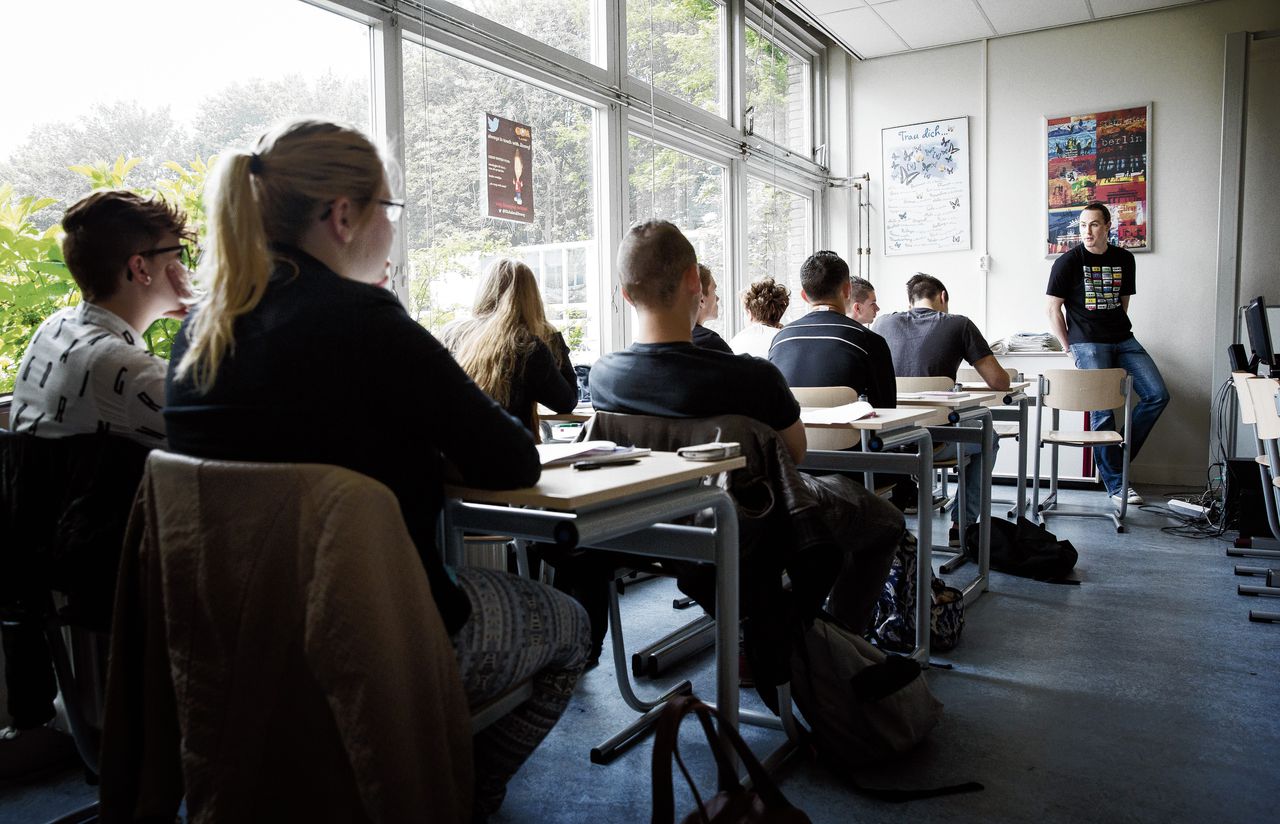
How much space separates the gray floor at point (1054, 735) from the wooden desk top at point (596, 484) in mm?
764

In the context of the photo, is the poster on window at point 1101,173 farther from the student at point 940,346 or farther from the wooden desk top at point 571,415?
the wooden desk top at point 571,415

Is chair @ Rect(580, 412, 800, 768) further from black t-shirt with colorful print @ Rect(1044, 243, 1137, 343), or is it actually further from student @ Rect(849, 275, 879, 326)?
black t-shirt with colorful print @ Rect(1044, 243, 1137, 343)

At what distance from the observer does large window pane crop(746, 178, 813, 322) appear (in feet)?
19.9

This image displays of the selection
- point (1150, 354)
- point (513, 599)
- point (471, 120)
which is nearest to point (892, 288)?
point (1150, 354)

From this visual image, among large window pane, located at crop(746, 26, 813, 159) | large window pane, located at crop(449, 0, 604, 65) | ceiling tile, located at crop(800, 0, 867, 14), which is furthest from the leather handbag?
ceiling tile, located at crop(800, 0, 867, 14)

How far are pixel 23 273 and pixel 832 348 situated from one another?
2.26 meters

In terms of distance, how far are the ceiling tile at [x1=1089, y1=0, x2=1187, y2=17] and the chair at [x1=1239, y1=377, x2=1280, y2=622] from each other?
3542 millimetres

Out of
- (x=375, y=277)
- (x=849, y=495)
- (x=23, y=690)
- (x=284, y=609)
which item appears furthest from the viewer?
(x=849, y=495)

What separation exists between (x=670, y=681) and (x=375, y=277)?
1.56m

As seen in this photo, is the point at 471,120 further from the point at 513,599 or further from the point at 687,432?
the point at 513,599

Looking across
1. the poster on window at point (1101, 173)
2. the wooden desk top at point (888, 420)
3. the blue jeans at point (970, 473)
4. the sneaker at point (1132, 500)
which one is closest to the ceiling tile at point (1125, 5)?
the poster on window at point (1101, 173)

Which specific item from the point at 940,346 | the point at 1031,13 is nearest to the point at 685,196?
the point at 940,346

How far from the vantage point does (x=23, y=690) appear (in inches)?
60.6

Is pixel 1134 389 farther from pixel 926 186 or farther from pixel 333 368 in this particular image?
pixel 333 368
